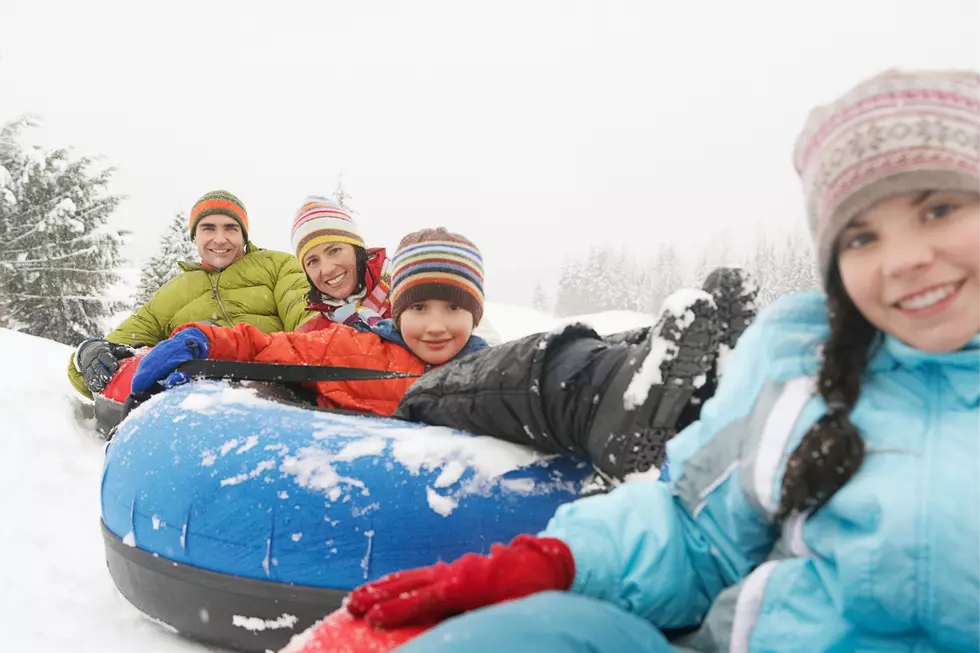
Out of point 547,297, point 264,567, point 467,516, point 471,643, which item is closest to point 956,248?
point 471,643

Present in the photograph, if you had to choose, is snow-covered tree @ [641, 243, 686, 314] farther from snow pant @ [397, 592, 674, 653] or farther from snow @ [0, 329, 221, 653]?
snow pant @ [397, 592, 674, 653]

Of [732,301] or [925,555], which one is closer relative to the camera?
[925,555]

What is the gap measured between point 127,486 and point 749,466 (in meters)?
1.94

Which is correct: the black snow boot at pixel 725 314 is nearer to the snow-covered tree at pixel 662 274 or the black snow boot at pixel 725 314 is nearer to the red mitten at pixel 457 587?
the red mitten at pixel 457 587

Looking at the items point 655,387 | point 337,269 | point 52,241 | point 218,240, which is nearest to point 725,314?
point 655,387

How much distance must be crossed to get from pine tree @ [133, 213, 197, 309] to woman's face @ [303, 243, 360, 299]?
10.9m

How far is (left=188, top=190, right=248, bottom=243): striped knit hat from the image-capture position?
16.2 ft

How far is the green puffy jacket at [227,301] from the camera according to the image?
4.88 meters

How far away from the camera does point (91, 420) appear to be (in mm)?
5250

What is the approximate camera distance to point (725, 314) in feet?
5.80

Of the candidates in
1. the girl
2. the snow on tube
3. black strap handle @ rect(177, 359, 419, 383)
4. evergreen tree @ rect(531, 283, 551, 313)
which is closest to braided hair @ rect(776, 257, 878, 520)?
the girl

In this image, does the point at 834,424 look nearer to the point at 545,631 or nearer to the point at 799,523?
the point at 799,523

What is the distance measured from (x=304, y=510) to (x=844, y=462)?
4.51ft

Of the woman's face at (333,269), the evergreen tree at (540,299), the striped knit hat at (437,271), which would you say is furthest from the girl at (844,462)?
the evergreen tree at (540,299)
